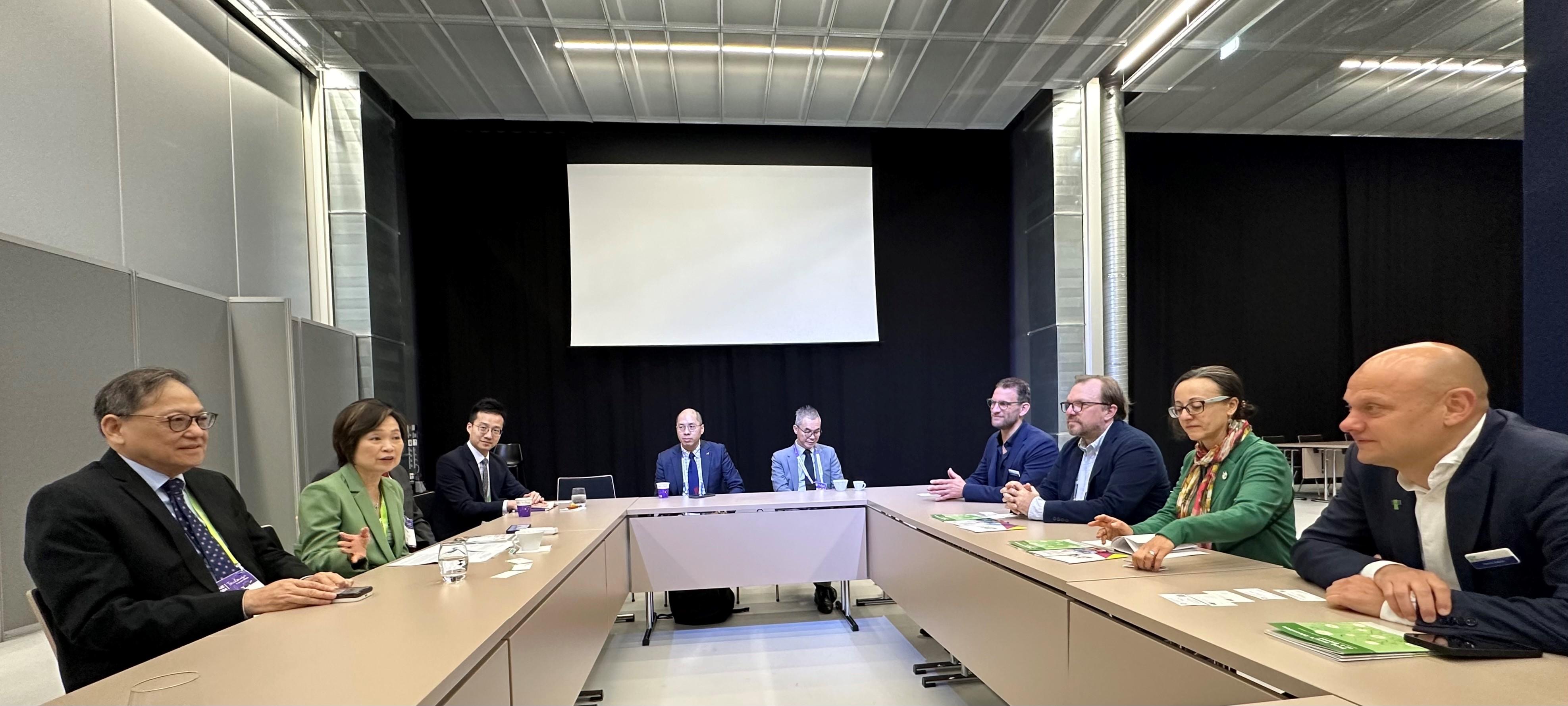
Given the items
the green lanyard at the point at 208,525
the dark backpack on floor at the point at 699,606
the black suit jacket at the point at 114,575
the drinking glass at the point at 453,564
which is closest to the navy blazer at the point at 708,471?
the dark backpack on floor at the point at 699,606

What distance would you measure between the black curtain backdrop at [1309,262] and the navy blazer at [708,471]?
14.5ft

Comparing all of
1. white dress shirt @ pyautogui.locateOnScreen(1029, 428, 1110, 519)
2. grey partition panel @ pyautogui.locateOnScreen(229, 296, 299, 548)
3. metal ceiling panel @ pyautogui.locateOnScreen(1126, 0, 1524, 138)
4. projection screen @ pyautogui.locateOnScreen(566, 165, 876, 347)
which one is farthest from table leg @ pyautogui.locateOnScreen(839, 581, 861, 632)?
metal ceiling panel @ pyautogui.locateOnScreen(1126, 0, 1524, 138)

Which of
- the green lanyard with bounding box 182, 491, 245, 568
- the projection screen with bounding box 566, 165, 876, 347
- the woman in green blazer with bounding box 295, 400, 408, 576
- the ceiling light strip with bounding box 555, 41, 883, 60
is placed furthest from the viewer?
the projection screen with bounding box 566, 165, 876, 347

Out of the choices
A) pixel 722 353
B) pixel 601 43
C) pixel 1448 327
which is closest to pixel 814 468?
pixel 722 353

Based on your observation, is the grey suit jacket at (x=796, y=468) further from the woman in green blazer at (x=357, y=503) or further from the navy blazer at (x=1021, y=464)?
the woman in green blazer at (x=357, y=503)

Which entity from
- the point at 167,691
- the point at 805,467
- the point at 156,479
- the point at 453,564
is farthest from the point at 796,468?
the point at 167,691

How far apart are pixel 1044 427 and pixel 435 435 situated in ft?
18.4

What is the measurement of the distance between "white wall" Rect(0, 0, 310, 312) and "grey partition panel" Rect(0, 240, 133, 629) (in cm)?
30

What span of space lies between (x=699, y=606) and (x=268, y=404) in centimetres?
286

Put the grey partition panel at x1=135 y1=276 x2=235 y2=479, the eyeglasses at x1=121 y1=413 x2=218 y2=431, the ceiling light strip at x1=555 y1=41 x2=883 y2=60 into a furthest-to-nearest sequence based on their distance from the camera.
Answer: the ceiling light strip at x1=555 y1=41 x2=883 y2=60, the grey partition panel at x1=135 y1=276 x2=235 y2=479, the eyeglasses at x1=121 y1=413 x2=218 y2=431

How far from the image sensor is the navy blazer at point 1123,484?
2.71 metres

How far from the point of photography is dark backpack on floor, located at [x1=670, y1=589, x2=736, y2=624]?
3957 millimetres

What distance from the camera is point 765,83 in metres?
5.91

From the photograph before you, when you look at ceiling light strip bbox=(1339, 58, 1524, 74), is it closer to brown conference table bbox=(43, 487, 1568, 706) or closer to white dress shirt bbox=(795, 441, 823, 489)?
white dress shirt bbox=(795, 441, 823, 489)
